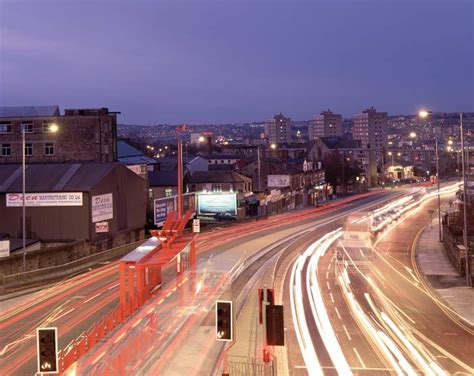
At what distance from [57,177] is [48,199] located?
2777 mm

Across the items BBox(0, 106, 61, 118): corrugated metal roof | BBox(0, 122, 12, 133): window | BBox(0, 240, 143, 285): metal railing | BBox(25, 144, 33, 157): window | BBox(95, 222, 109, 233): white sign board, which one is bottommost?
BBox(0, 240, 143, 285): metal railing

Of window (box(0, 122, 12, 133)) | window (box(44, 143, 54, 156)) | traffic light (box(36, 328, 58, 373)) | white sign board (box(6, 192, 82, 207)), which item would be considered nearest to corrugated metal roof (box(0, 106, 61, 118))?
window (box(0, 122, 12, 133))

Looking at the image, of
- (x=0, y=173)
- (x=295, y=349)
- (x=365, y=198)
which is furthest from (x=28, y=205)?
(x=365, y=198)

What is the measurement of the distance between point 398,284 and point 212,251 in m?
14.3

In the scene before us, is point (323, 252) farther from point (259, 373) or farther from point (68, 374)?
point (68, 374)

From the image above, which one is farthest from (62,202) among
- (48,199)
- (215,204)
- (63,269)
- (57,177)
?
(215,204)

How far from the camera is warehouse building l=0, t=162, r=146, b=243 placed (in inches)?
1602

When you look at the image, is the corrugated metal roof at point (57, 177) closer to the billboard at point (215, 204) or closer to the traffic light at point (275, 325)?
the billboard at point (215, 204)

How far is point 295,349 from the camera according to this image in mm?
18984

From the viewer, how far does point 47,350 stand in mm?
11898

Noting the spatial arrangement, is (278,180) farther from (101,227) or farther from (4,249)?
(4,249)

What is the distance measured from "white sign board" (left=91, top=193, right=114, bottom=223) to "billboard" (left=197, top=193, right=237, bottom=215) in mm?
15697

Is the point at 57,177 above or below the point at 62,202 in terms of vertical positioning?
above

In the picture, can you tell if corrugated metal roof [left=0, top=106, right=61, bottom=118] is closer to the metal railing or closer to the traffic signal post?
the metal railing
